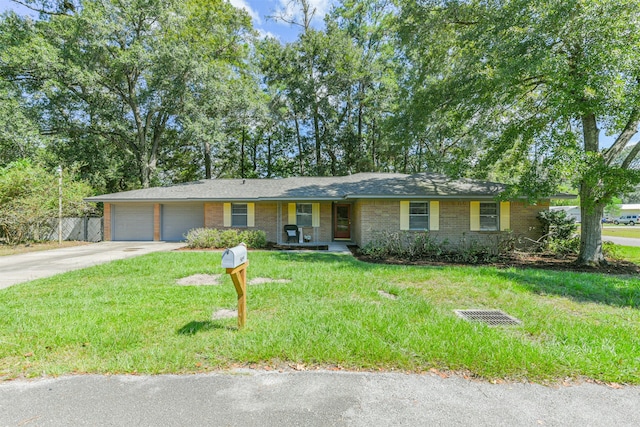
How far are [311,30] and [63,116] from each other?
1761cm

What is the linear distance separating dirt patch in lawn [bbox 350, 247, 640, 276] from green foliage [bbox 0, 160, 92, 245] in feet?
46.5

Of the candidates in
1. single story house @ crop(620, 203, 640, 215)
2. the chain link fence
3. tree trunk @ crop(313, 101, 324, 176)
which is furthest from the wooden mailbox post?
single story house @ crop(620, 203, 640, 215)

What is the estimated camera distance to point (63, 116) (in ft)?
60.5

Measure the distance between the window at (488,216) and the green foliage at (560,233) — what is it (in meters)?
1.72

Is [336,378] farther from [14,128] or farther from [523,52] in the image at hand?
[14,128]

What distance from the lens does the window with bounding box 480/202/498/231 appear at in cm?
1212

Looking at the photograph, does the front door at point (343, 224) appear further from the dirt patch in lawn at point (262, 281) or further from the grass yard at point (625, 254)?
the grass yard at point (625, 254)

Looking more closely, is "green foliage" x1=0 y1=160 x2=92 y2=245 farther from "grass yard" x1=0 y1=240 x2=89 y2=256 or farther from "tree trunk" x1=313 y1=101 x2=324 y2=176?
"tree trunk" x1=313 y1=101 x2=324 y2=176

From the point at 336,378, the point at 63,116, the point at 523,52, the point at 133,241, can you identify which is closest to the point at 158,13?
the point at 63,116

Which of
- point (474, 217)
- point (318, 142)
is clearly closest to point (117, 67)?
point (318, 142)

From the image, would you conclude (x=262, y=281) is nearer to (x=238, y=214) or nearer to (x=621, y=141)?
(x=238, y=214)

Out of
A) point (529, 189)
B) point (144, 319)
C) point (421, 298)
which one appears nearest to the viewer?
point (144, 319)

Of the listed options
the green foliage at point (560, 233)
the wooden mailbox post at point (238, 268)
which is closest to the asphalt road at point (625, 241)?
the green foliage at point (560, 233)

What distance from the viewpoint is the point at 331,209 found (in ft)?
47.6
